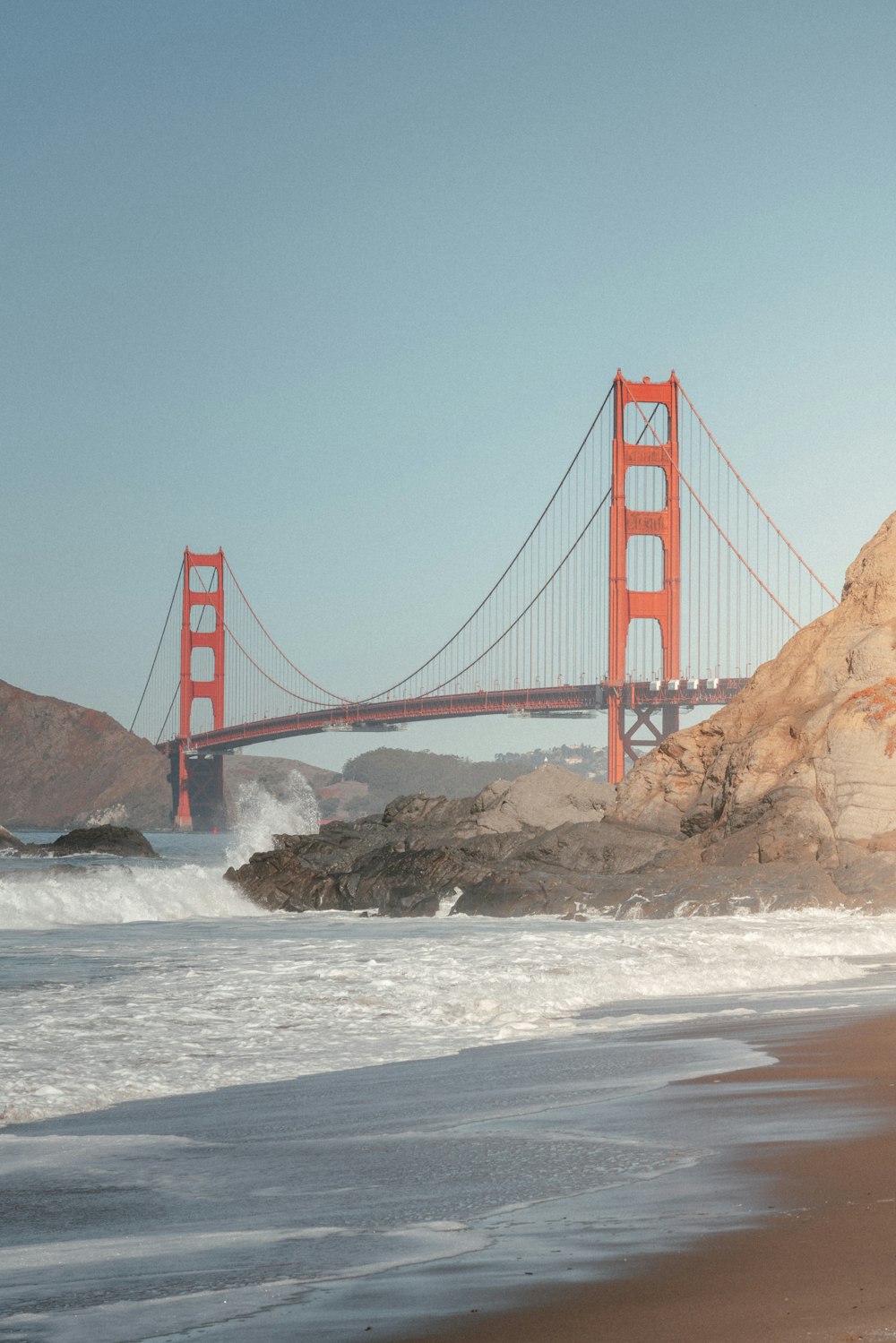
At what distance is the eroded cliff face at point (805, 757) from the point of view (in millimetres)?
15305

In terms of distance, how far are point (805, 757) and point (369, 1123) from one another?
12.3 m

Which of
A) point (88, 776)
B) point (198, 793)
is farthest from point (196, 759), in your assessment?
point (88, 776)

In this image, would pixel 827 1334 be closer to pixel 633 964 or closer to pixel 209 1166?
pixel 209 1166

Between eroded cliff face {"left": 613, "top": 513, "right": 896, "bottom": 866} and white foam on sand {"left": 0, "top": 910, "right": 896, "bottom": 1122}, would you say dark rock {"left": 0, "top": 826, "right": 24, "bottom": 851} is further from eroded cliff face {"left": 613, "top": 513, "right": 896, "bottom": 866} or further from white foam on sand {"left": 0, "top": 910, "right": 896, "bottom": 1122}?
white foam on sand {"left": 0, "top": 910, "right": 896, "bottom": 1122}

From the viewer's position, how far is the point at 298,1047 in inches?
258

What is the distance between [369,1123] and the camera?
15.3ft

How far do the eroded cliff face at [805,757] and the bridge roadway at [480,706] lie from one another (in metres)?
16.8

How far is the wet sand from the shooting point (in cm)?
241

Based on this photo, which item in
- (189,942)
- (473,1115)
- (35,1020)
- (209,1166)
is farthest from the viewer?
(189,942)

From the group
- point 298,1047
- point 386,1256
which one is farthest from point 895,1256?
point 298,1047

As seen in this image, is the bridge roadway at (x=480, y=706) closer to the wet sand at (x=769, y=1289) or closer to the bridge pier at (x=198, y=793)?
the bridge pier at (x=198, y=793)

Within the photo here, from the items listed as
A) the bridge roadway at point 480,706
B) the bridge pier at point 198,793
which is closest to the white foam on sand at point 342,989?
the bridge roadway at point 480,706

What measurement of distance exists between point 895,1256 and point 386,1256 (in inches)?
40.0

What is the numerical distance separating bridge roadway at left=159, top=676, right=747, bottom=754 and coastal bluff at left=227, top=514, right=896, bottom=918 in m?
16.7
